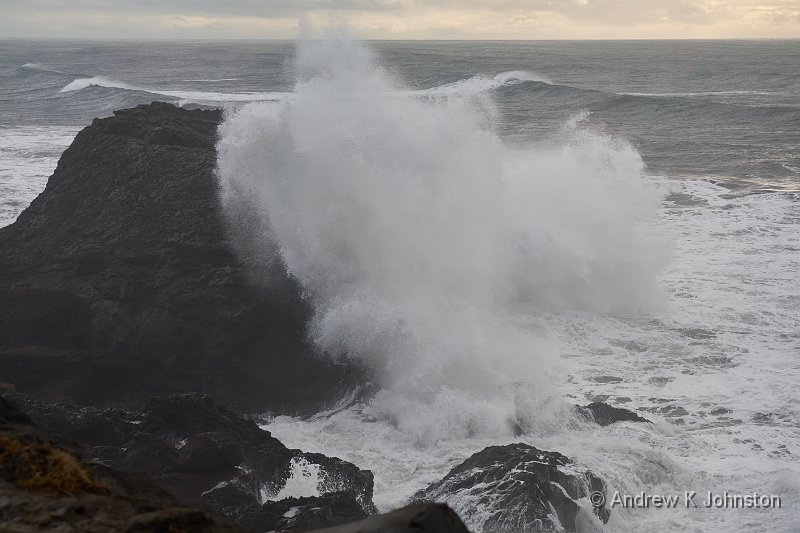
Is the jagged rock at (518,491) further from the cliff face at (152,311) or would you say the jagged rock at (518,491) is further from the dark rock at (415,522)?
the dark rock at (415,522)

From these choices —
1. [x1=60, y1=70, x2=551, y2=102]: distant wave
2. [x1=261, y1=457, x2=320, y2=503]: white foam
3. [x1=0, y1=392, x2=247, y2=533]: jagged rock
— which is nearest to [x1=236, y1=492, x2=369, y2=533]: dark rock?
[x1=261, y1=457, x2=320, y2=503]: white foam

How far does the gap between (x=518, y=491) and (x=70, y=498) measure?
412 centimetres

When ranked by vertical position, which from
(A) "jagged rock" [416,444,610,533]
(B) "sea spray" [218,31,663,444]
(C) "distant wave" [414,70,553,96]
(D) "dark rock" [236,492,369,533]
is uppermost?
(C) "distant wave" [414,70,553,96]

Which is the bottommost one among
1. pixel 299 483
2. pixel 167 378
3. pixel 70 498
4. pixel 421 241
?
pixel 299 483

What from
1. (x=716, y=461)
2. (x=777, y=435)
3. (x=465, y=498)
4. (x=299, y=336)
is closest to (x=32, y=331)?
(x=299, y=336)

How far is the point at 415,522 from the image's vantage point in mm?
3822

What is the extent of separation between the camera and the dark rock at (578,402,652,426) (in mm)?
9062

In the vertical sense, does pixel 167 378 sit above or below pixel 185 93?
below

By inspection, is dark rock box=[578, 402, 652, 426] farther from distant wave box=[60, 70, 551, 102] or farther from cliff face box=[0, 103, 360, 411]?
distant wave box=[60, 70, 551, 102]

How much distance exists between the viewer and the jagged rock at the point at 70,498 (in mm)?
3969

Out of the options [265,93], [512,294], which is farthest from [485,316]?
[265,93]

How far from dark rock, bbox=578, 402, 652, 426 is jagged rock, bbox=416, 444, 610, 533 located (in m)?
1.45

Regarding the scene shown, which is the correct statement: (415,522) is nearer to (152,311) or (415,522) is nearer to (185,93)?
(152,311)

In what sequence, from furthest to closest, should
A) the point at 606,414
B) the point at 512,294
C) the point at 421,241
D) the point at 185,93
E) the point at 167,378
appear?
the point at 185,93 < the point at 512,294 < the point at 421,241 < the point at 167,378 < the point at 606,414
